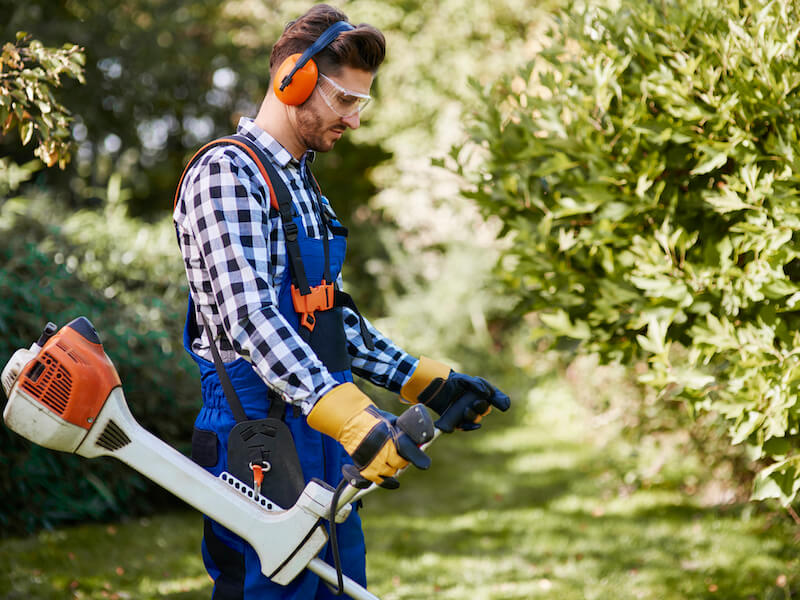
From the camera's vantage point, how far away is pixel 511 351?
32.7ft

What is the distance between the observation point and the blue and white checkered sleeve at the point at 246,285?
1912 mm

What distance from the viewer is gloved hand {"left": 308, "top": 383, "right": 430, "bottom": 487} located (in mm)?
1834

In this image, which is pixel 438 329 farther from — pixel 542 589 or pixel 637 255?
pixel 637 255

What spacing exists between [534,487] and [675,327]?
355 centimetres

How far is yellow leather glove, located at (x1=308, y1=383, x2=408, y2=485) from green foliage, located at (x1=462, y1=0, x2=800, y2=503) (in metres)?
1.45

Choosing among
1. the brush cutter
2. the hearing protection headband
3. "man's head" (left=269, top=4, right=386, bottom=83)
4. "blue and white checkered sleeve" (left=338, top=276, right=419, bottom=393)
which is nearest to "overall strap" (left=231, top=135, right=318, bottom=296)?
the hearing protection headband

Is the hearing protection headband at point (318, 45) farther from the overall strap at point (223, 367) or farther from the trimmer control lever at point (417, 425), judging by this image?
the trimmer control lever at point (417, 425)

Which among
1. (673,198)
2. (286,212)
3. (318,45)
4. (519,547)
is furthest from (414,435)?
(519,547)

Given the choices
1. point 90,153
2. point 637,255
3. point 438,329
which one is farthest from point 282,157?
point 90,153

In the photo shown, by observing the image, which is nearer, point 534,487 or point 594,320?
point 594,320

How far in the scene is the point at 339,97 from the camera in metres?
2.20

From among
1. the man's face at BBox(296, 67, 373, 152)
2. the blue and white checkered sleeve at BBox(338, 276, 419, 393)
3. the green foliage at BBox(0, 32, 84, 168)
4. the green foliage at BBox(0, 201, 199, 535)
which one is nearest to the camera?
the man's face at BBox(296, 67, 373, 152)

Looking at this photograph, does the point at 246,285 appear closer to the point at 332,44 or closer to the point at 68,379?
the point at 68,379

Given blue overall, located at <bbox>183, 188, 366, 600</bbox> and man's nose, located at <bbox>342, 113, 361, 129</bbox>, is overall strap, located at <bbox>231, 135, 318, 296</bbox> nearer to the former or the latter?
blue overall, located at <bbox>183, 188, 366, 600</bbox>
